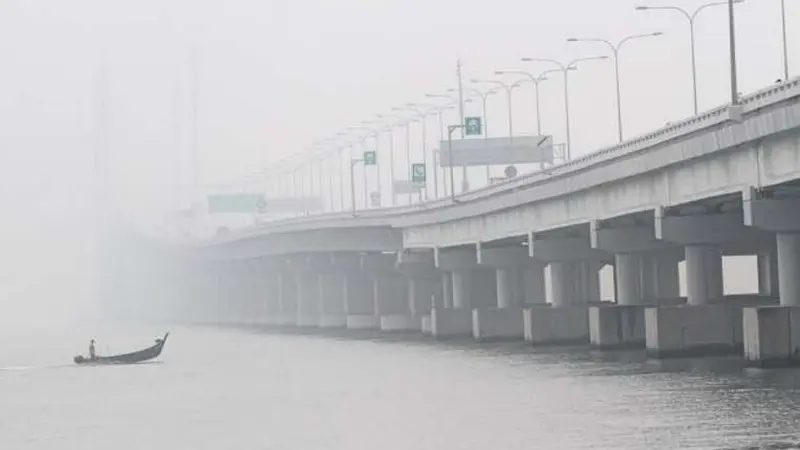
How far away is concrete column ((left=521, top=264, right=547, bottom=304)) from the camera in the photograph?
151125 millimetres

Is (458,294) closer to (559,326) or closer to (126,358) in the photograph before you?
(126,358)

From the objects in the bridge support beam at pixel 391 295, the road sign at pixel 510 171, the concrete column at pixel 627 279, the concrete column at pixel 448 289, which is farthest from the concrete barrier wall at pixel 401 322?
the concrete column at pixel 627 279

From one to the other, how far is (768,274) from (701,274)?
169ft

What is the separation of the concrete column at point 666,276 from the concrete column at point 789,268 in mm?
42768

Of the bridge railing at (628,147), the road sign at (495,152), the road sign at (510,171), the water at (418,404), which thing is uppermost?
the road sign at (495,152)

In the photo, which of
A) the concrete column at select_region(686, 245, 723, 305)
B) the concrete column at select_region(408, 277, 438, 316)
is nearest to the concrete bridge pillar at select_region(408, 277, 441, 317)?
the concrete column at select_region(408, 277, 438, 316)

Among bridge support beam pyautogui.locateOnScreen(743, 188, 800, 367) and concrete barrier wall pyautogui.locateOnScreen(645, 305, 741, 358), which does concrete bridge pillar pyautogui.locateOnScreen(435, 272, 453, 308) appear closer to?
concrete barrier wall pyautogui.locateOnScreen(645, 305, 741, 358)

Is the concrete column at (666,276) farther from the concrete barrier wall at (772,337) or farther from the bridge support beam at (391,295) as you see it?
the bridge support beam at (391,295)

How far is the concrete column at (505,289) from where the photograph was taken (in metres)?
142

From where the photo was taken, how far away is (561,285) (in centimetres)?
12612

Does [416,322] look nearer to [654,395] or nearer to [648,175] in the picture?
[648,175]

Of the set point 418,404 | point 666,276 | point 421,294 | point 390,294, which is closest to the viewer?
point 418,404

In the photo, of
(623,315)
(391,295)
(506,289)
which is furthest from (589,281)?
(391,295)

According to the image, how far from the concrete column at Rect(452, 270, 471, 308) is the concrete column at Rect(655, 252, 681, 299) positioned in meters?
22.8
